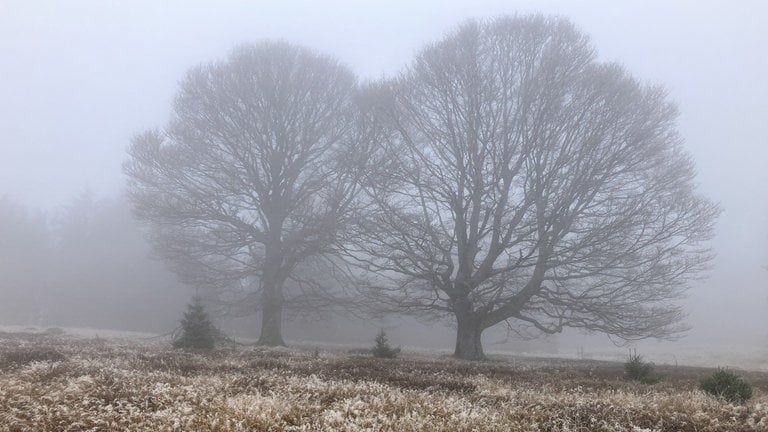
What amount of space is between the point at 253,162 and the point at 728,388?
20.8m

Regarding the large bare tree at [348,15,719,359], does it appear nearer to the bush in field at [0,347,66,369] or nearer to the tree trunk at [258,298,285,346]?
the tree trunk at [258,298,285,346]

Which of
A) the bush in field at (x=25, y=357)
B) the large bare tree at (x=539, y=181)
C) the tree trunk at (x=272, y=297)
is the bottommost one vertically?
the bush in field at (x=25, y=357)

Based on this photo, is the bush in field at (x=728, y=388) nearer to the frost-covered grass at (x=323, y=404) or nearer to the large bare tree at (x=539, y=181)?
the frost-covered grass at (x=323, y=404)

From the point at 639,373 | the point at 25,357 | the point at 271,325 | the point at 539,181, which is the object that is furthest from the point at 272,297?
the point at 639,373

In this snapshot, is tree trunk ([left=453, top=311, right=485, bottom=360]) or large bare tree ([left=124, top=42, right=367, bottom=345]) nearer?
tree trunk ([left=453, top=311, right=485, bottom=360])

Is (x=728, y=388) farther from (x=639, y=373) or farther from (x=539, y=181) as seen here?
(x=539, y=181)

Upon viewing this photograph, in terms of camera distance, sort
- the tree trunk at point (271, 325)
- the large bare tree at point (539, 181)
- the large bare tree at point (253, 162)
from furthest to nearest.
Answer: the tree trunk at point (271, 325)
the large bare tree at point (253, 162)
the large bare tree at point (539, 181)

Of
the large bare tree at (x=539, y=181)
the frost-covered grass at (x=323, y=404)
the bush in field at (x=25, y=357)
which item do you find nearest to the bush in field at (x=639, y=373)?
the frost-covered grass at (x=323, y=404)

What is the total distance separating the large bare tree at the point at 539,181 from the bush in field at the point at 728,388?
827cm

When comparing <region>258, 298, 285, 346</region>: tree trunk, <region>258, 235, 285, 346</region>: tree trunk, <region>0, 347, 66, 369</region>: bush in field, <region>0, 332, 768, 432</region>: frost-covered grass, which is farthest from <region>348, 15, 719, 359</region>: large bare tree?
<region>0, 347, 66, 369</region>: bush in field

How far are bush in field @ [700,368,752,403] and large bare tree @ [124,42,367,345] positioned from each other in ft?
Answer: 52.4

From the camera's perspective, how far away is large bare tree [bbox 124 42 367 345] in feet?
77.9

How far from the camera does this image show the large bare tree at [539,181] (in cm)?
1767

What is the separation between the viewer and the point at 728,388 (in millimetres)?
8578
